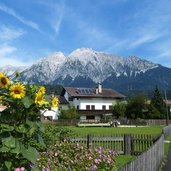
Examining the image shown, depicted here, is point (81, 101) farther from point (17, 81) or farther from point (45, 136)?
point (17, 81)

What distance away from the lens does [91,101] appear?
3735 inches

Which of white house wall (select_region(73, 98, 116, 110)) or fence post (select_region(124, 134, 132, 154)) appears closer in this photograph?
fence post (select_region(124, 134, 132, 154))

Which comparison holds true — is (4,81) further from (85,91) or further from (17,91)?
(85,91)

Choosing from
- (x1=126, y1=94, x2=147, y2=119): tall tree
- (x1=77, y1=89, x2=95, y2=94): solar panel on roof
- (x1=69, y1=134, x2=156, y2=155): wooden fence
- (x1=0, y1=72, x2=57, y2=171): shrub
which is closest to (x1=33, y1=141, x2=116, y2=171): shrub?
(x1=0, y1=72, x2=57, y2=171): shrub

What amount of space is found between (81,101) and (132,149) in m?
73.3

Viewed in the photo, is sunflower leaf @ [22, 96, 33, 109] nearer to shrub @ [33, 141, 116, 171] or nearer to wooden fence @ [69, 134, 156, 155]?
shrub @ [33, 141, 116, 171]

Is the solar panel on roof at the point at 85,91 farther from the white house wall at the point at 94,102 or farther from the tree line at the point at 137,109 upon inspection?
the tree line at the point at 137,109

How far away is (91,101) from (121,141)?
244 ft

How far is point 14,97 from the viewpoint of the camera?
186 inches

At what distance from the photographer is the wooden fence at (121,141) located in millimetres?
19766

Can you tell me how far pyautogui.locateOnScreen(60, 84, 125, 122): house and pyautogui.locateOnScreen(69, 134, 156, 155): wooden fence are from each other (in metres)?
70.2

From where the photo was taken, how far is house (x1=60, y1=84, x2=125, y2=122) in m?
91.6

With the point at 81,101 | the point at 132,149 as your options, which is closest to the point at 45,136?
the point at 132,149

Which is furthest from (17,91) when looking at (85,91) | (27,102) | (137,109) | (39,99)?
(85,91)
